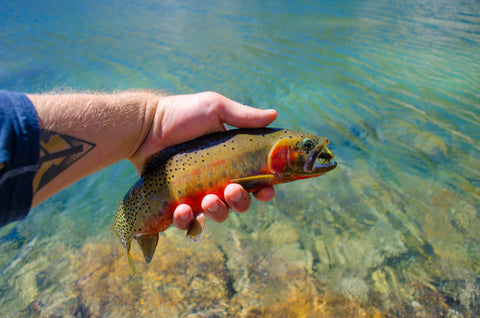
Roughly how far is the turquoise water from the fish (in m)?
2.45

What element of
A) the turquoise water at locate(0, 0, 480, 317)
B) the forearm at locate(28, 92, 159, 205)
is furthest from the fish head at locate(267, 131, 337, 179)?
the turquoise water at locate(0, 0, 480, 317)

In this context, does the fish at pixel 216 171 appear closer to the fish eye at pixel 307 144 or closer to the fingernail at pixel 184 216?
the fish eye at pixel 307 144

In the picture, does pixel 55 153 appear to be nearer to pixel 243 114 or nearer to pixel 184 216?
pixel 184 216

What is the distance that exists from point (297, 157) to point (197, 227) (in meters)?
1.40

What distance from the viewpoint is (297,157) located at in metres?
3.15

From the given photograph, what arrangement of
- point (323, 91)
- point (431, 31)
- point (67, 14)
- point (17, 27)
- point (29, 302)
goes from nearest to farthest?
point (29, 302) → point (323, 91) → point (431, 31) → point (17, 27) → point (67, 14)

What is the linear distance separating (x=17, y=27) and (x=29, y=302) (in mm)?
29096

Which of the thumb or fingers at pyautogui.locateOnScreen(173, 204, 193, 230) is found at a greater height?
the thumb

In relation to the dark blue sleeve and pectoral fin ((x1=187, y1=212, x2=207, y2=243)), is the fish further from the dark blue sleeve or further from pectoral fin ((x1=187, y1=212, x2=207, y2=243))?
the dark blue sleeve

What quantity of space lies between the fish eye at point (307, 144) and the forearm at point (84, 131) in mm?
2117

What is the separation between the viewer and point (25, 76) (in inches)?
610

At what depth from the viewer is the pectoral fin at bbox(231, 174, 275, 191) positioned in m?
3.20

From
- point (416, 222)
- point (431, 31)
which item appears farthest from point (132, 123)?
point (431, 31)

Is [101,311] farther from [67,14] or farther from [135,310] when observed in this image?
[67,14]
